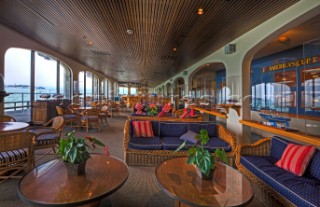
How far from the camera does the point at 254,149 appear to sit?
A: 2.93 meters

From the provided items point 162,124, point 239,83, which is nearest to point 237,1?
point 239,83

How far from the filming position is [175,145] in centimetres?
346

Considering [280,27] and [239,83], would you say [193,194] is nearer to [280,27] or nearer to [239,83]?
[280,27]

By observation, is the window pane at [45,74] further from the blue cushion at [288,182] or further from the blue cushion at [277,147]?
the blue cushion at [277,147]

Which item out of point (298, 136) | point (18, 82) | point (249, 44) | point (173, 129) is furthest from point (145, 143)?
point (18, 82)

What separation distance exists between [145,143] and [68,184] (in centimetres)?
188

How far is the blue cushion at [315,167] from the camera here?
2146 mm

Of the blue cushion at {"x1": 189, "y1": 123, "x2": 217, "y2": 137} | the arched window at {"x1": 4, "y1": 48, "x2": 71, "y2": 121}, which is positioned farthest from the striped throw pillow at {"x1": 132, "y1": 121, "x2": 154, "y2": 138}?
the arched window at {"x1": 4, "y1": 48, "x2": 71, "y2": 121}

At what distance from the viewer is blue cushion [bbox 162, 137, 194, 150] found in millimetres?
3441

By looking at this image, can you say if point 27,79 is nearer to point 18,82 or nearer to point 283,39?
point 18,82

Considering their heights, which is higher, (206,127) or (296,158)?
(206,127)

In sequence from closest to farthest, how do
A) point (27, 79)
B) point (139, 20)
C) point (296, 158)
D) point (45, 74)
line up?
point (296, 158), point (139, 20), point (27, 79), point (45, 74)

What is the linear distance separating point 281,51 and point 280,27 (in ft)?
12.6

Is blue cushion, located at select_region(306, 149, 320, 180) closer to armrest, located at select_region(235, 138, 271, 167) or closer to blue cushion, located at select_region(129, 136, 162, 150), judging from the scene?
armrest, located at select_region(235, 138, 271, 167)
